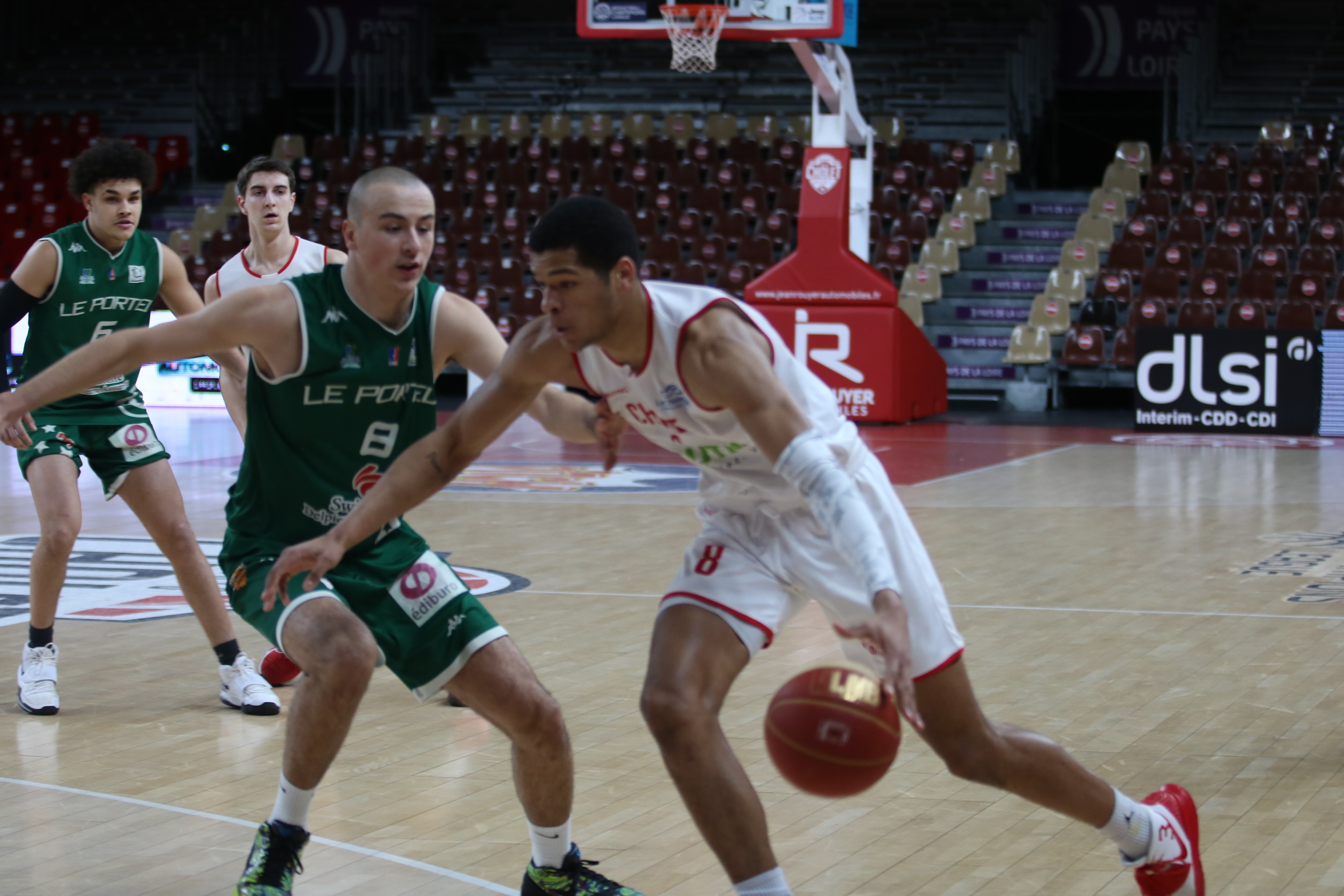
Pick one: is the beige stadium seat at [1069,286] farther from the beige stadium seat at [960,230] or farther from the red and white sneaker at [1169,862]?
the red and white sneaker at [1169,862]

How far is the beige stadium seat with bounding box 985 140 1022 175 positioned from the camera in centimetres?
2148

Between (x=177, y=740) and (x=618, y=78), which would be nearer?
(x=177, y=740)

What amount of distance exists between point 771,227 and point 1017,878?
→ 56.8 feet

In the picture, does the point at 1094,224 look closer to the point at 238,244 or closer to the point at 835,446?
the point at 238,244

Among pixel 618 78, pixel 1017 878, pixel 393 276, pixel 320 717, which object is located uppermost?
pixel 618 78

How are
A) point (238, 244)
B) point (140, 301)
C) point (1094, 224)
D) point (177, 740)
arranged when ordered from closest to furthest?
point (177, 740) → point (140, 301) → point (1094, 224) → point (238, 244)

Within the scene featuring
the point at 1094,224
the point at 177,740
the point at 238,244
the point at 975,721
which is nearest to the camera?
the point at 975,721

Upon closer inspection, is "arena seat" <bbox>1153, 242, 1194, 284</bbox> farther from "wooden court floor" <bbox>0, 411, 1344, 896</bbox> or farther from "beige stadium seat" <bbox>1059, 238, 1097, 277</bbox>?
"wooden court floor" <bbox>0, 411, 1344, 896</bbox>

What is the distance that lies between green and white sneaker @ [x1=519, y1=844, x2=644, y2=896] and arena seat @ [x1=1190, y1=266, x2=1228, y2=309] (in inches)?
642

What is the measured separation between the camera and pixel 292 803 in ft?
11.2

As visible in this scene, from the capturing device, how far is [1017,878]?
3.68 metres

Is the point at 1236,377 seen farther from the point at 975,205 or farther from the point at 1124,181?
the point at 975,205

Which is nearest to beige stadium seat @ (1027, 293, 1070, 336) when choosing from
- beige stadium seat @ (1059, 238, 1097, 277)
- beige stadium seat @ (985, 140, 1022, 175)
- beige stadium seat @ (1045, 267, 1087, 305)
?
beige stadium seat @ (1045, 267, 1087, 305)

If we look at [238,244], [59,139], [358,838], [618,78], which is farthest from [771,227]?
[358,838]
